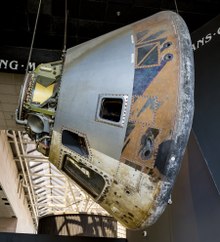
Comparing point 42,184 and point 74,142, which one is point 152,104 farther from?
point 42,184

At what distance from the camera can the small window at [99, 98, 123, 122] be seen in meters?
1.74

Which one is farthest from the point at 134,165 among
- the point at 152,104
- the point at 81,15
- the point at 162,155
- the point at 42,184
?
the point at 42,184

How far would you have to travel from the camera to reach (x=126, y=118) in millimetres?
1689

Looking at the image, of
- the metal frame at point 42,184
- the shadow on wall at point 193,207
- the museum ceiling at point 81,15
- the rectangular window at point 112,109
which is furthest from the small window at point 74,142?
the metal frame at point 42,184

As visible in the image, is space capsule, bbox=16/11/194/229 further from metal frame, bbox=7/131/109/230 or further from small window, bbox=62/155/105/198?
metal frame, bbox=7/131/109/230

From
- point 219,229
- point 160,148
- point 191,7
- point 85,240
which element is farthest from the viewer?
point 85,240

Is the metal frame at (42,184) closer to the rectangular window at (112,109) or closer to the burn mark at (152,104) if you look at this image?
the rectangular window at (112,109)

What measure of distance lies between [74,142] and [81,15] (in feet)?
7.22

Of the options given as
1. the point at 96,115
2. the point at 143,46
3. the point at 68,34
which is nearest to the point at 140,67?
the point at 143,46

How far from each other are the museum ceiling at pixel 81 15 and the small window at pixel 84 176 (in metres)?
2.13

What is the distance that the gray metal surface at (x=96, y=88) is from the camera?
1708 mm

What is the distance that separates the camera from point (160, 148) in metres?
1.61

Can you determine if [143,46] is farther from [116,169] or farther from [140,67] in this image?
[116,169]

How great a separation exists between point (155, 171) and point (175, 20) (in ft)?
2.69
